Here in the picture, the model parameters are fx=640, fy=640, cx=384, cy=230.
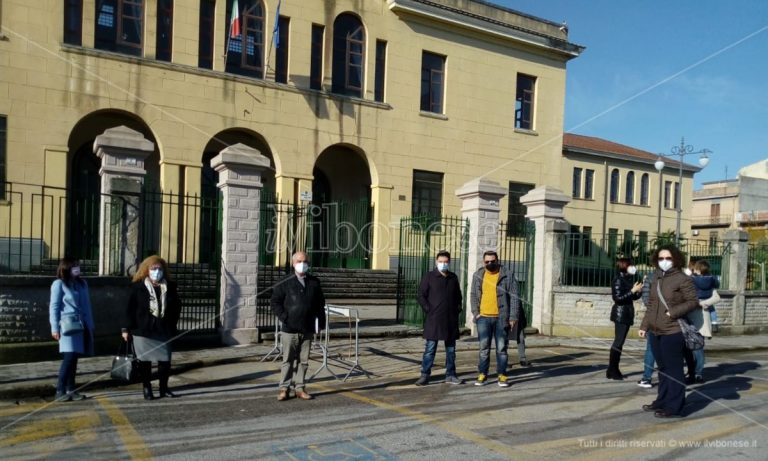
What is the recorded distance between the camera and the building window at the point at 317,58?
21445 millimetres

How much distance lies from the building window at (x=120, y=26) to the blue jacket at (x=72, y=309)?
1286 cm

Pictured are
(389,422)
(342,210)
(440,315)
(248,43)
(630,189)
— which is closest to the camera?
(389,422)

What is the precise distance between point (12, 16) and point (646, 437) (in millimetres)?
17776

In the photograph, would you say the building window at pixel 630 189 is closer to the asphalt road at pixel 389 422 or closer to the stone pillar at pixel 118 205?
the asphalt road at pixel 389 422

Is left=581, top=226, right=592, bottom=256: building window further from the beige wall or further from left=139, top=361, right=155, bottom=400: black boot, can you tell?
the beige wall

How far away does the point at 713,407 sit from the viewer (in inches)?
293

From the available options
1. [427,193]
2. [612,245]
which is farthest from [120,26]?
[612,245]

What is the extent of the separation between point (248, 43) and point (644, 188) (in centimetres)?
2721

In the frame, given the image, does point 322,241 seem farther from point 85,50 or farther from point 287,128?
point 85,50

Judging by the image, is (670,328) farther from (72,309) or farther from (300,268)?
(72,309)

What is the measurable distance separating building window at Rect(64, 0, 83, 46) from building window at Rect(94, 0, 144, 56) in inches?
17.4

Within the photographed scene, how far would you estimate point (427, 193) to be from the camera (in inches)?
938

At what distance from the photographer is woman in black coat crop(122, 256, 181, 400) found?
7.33 m

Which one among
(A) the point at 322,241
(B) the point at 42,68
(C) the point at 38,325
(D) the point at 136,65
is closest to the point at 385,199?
(A) the point at 322,241
